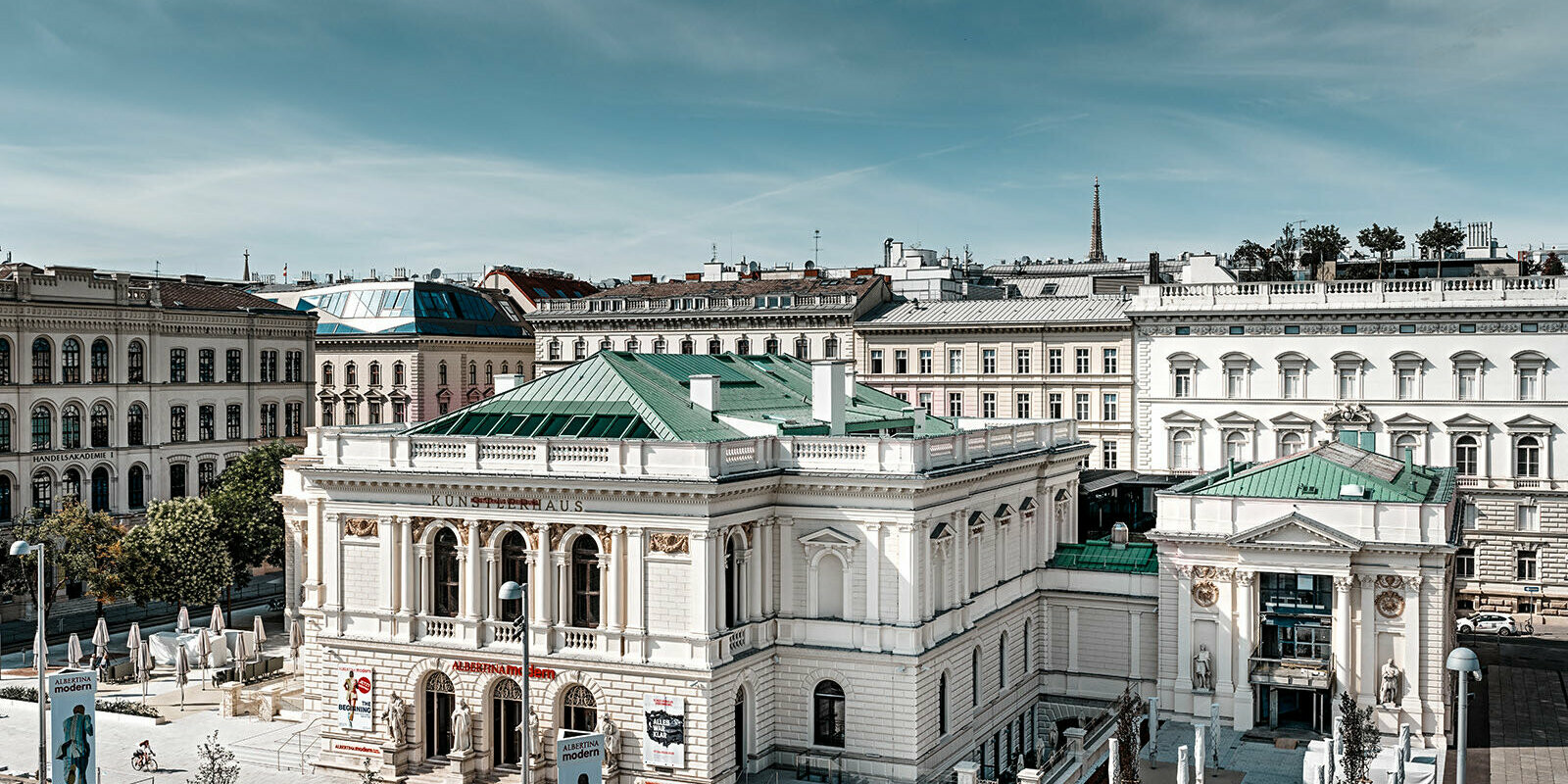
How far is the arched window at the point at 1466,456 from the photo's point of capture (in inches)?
2970

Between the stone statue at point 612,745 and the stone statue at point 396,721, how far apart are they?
261 inches

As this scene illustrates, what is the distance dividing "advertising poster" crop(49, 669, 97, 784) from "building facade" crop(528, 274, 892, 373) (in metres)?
53.9

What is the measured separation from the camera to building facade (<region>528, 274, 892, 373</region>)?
312ft

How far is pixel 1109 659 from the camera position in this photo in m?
53.3

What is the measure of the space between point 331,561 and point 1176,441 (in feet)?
167

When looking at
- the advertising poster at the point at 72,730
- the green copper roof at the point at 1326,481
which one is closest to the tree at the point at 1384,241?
A: the green copper roof at the point at 1326,481

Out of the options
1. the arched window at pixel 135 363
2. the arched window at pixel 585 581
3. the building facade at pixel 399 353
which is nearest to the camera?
the arched window at pixel 585 581

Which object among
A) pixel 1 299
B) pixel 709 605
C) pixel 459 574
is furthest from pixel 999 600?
pixel 1 299

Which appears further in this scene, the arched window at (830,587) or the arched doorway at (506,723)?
the arched window at (830,587)

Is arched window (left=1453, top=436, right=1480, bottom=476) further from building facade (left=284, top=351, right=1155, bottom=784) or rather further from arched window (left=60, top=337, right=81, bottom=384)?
arched window (left=60, top=337, right=81, bottom=384)

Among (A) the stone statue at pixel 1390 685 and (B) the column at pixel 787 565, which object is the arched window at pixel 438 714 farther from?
(A) the stone statue at pixel 1390 685

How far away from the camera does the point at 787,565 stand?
4459cm

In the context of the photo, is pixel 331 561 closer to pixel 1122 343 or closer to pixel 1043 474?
pixel 1043 474

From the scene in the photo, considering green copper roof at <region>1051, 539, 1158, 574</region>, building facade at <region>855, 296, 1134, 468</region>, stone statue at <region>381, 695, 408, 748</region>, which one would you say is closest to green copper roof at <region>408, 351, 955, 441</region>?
green copper roof at <region>1051, 539, 1158, 574</region>
